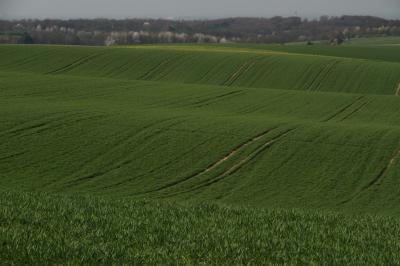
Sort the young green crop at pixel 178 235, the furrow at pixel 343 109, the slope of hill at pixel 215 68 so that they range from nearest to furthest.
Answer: the young green crop at pixel 178 235, the furrow at pixel 343 109, the slope of hill at pixel 215 68

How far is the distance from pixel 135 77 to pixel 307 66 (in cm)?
1963

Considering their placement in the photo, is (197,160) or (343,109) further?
(343,109)

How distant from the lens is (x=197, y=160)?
105ft

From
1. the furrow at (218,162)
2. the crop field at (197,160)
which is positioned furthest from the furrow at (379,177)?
the furrow at (218,162)

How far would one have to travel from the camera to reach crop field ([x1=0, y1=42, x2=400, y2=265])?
11188 mm

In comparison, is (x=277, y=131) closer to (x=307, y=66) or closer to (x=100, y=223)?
(x=100, y=223)

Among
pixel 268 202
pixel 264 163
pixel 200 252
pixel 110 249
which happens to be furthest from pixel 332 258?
pixel 264 163

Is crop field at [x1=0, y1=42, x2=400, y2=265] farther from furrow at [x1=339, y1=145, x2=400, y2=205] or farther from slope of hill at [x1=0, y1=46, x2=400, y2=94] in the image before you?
slope of hill at [x1=0, y1=46, x2=400, y2=94]

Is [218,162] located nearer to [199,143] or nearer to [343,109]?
[199,143]

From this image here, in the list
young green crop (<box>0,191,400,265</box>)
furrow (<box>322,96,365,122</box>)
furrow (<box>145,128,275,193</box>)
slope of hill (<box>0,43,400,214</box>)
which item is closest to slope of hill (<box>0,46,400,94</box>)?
slope of hill (<box>0,43,400,214</box>)

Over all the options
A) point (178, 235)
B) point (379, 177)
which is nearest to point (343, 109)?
point (379, 177)

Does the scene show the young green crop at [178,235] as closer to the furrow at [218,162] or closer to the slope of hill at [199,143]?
the slope of hill at [199,143]

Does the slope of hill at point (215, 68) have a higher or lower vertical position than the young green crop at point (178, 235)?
lower

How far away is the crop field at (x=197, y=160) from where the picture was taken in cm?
1119
